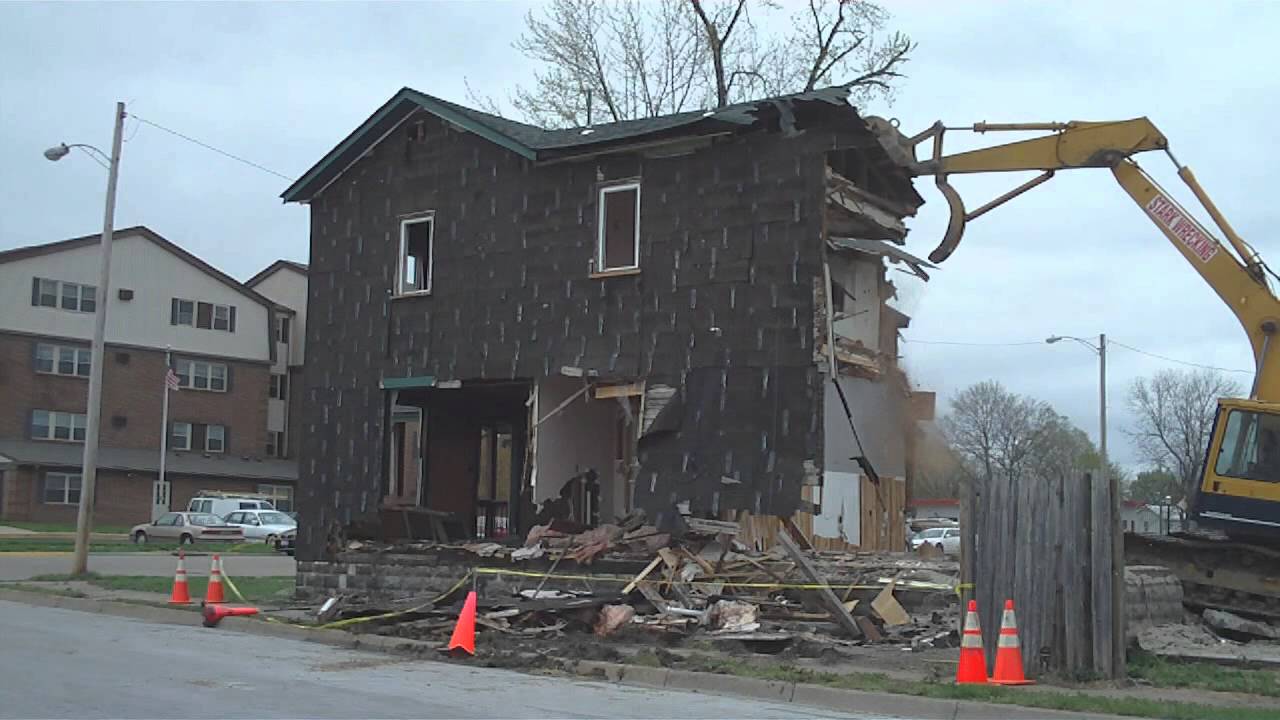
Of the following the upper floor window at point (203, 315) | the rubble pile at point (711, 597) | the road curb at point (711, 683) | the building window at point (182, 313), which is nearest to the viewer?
the road curb at point (711, 683)

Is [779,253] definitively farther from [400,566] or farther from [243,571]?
[243,571]

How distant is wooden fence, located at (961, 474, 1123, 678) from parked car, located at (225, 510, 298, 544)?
37631 millimetres

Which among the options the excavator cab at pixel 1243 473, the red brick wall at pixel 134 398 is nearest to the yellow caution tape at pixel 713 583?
the excavator cab at pixel 1243 473

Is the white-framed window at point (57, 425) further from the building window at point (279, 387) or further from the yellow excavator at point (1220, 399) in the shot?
the yellow excavator at point (1220, 399)

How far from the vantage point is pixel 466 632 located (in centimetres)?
1543

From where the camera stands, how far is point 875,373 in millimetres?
20734

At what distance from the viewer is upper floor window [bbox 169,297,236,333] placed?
62688 mm

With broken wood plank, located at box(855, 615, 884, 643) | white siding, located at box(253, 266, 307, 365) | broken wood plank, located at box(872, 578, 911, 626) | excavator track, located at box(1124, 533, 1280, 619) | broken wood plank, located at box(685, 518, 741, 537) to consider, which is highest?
white siding, located at box(253, 266, 307, 365)

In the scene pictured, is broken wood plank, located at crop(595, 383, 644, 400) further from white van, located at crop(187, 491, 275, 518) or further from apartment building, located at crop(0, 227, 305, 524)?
apartment building, located at crop(0, 227, 305, 524)

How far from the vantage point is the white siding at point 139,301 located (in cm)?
5706

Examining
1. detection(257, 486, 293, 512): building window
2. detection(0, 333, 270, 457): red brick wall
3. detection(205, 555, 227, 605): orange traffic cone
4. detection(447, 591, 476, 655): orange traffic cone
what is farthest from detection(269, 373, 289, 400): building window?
detection(447, 591, 476, 655): orange traffic cone

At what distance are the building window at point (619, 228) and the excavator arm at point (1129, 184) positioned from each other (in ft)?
13.3

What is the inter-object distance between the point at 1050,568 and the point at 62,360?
177 feet

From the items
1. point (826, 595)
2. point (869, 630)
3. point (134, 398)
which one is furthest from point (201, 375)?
point (869, 630)
